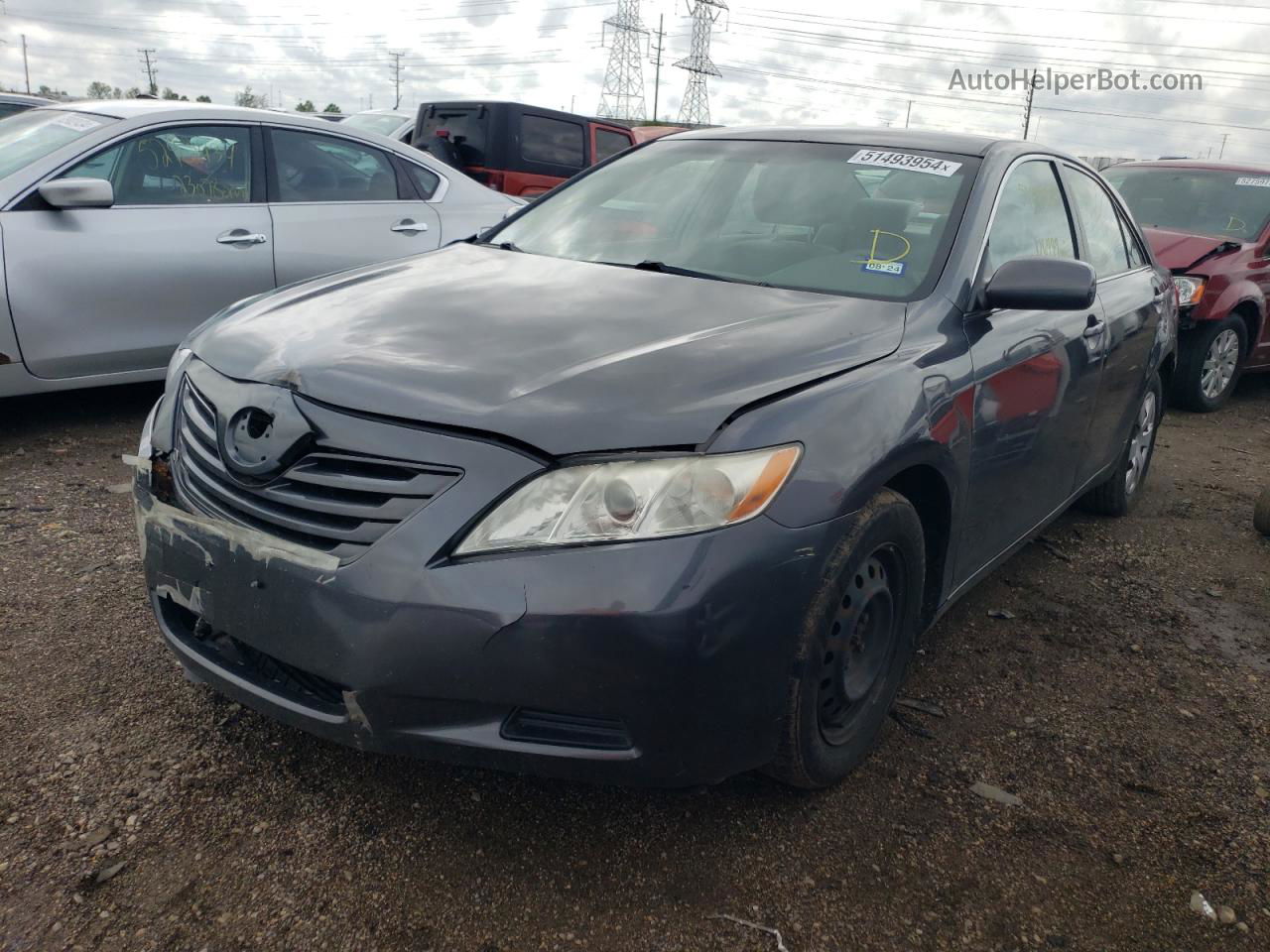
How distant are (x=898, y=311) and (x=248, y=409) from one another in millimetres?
1533

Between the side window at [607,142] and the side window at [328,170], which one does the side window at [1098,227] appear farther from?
the side window at [607,142]

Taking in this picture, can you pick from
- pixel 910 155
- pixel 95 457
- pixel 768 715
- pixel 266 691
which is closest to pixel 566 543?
pixel 768 715

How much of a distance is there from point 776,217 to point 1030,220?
2.89 feet

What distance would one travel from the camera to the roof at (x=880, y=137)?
10.5ft

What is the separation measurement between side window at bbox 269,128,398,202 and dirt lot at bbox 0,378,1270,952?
9.03ft

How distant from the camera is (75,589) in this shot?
3.21 m

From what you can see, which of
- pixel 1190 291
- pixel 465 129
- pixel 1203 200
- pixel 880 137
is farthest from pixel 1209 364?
pixel 465 129

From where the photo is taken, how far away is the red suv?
7020 mm

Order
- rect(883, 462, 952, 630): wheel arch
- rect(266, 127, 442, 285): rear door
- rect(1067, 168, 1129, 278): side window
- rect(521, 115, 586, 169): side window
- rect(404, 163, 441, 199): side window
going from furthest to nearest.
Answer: rect(521, 115, 586, 169): side window → rect(404, 163, 441, 199): side window → rect(266, 127, 442, 285): rear door → rect(1067, 168, 1129, 278): side window → rect(883, 462, 952, 630): wheel arch

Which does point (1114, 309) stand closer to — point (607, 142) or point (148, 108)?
point (148, 108)

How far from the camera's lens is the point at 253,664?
2127mm

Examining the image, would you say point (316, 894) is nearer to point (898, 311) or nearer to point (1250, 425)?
point (898, 311)

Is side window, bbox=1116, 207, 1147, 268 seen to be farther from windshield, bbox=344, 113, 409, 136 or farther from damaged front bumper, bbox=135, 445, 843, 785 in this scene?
windshield, bbox=344, 113, 409, 136

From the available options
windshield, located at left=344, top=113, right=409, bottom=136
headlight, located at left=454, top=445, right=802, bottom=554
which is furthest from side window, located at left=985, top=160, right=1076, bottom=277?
windshield, located at left=344, top=113, right=409, bottom=136
